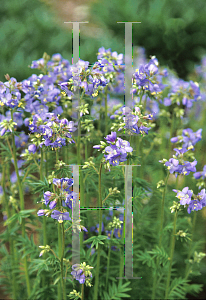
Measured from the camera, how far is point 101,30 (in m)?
4.34

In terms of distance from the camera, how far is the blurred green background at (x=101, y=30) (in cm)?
374

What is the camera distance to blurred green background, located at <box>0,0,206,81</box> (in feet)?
12.3

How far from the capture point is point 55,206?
5.29ft

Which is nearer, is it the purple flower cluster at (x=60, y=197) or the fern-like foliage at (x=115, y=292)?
the purple flower cluster at (x=60, y=197)

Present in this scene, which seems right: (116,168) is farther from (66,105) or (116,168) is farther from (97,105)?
(97,105)

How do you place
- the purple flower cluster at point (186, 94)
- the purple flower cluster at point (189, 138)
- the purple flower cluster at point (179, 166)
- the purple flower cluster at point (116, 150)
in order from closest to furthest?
the purple flower cluster at point (116, 150) → the purple flower cluster at point (179, 166) → the purple flower cluster at point (189, 138) → the purple flower cluster at point (186, 94)

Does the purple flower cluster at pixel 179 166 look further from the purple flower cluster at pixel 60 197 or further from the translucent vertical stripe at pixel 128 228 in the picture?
the purple flower cluster at pixel 60 197

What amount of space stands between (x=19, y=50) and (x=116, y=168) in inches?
119

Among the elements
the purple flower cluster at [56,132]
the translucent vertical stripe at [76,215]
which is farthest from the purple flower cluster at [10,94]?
the translucent vertical stripe at [76,215]

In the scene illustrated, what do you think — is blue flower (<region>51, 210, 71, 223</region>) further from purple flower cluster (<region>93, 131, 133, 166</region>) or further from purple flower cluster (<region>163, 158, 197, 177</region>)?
purple flower cluster (<region>163, 158, 197, 177</region>)

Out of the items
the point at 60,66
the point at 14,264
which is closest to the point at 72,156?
the point at 60,66

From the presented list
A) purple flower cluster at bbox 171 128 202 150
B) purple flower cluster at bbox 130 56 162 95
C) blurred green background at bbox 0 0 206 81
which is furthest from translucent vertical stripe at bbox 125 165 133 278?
blurred green background at bbox 0 0 206 81

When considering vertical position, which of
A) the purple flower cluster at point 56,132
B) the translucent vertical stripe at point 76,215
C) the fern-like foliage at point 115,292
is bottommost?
the fern-like foliage at point 115,292

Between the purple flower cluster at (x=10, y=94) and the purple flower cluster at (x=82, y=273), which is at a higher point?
the purple flower cluster at (x=10, y=94)
